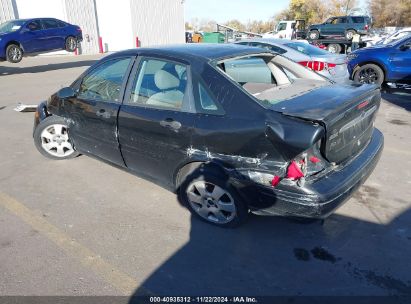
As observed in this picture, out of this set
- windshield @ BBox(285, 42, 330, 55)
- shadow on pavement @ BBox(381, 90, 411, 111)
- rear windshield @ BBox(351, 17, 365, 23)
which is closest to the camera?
shadow on pavement @ BBox(381, 90, 411, 111)

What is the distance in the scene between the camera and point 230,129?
9.47 feet

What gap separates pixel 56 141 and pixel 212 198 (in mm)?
2819

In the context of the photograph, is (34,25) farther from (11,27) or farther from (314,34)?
(314,34)

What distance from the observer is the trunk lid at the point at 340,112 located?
8.86 feet

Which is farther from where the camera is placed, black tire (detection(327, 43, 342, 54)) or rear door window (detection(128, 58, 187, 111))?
black tire (detection(327, 43, 342, 54))

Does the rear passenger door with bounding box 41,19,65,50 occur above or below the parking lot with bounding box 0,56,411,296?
above

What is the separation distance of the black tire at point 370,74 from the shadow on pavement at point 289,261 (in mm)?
7049

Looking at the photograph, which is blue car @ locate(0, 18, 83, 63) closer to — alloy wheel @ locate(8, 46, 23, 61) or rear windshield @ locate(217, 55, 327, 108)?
alloy wheel @ locate(8, 46, 23, 61)

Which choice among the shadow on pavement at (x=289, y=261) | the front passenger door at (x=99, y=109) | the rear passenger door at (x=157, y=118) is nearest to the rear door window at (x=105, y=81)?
the front passenger door at (x=99, y=109)

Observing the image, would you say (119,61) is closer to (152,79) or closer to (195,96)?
(152,79)

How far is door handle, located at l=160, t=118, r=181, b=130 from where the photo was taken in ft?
10.5

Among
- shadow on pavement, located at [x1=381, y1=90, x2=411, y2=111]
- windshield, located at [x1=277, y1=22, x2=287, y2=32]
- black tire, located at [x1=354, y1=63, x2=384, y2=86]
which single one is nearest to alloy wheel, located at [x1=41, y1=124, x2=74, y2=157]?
shadow on pavement, located at [x1=381, y1=90, x2=411, y2=111]

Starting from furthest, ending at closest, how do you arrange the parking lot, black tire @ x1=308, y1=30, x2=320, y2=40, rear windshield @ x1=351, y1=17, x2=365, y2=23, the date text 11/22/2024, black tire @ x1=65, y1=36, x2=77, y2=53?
black tire @ x1=308, y1=30, x2=320, y2=40, rear windshield @ x1=351, y1=17, x2=365, y2=23, black tire @ x1=65, y1=36, x2=77, y2=53, the parking lot, the date text 11/22/2024

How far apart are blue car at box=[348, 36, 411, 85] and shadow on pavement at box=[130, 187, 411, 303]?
274 inches
